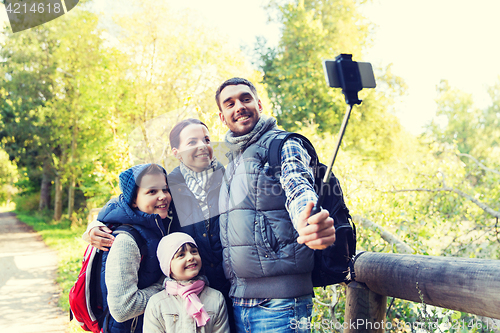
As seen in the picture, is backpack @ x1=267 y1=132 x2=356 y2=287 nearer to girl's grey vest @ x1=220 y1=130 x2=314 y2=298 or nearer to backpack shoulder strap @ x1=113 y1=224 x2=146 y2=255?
girl's grey vest @ x1=220 y1=130 x2=314 y2=298

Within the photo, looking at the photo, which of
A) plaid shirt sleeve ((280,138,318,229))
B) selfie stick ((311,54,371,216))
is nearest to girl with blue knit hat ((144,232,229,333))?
plaid shirt sleeve ((280,138,318,229))

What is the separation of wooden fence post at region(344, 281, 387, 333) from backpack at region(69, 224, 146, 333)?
1.31 m

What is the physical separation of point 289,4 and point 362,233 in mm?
16572

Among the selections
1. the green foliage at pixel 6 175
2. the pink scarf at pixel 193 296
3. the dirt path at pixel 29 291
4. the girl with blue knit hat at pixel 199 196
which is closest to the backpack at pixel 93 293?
the girl with blue knit hat at pixel 199 196

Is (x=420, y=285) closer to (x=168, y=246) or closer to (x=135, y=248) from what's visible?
(x=168, y=246)

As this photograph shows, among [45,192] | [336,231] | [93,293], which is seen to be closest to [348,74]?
[336,231]

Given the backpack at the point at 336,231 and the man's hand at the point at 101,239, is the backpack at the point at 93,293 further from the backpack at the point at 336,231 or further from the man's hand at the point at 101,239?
the backpack at the point at 336,231

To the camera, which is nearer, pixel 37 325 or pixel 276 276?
pixel 276 276

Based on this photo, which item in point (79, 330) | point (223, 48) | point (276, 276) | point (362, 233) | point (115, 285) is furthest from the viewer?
point (223, 48)

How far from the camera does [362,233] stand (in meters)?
4.32

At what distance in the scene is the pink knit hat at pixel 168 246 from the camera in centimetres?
198

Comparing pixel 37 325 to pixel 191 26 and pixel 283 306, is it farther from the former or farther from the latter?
pixel 191 26

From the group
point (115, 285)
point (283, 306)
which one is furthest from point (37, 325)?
point (283, 306)

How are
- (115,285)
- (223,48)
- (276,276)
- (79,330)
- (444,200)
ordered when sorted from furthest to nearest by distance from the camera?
(223,48) → (444,200) → (79,330) → (115,285) → (276,276)
